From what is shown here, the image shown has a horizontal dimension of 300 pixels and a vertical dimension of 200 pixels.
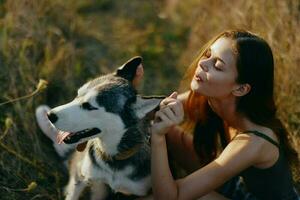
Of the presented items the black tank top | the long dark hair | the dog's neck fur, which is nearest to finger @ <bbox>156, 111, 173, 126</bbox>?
the dog's neck fur

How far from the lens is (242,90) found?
113 inches

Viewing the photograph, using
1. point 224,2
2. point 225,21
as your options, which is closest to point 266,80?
point 225,21

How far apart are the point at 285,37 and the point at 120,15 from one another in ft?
8.80

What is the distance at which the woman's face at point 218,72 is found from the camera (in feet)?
9.25

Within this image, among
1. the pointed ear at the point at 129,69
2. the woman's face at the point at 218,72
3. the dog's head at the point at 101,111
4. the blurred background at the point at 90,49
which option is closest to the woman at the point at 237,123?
the woman's face at the point at 218,72

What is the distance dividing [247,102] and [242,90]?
97mm

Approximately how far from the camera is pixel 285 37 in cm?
415

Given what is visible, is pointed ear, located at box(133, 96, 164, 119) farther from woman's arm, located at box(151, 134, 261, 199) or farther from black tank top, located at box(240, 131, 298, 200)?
black tank top, located at box(240, 131, 298, 200)

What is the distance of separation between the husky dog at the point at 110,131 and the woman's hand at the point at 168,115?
0.22 feet

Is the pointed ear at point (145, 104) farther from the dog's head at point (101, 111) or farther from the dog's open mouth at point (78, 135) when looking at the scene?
the dog's open mouth at point (78, 135)

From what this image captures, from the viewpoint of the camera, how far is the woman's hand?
278 cm

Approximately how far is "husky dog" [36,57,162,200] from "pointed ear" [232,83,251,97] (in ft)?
1.33

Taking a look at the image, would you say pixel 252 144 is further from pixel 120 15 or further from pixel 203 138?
pixel 120 15

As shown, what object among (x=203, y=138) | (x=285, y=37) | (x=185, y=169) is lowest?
(x=185, y=169)
